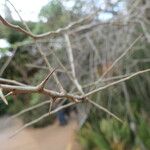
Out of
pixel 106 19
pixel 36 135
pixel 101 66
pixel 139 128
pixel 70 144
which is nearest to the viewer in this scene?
pixel 106 19

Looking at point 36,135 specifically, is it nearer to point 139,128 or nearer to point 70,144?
point 70,144

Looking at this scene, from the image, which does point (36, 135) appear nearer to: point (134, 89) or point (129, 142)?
point (129, 142)

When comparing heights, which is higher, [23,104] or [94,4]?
[94,4]

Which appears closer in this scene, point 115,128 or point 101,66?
point 101,66

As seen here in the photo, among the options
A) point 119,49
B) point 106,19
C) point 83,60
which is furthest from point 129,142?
point 106,19

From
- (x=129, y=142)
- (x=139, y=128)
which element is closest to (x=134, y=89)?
(x=139, y=128)

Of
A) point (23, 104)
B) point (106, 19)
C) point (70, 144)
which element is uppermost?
point (106, 19)

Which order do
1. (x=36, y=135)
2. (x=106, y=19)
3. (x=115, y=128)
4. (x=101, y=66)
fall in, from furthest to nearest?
(x=36, y=135), (x=115, y=128), (x=101, y=66), (x=106, y=19)

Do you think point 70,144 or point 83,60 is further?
point 70,144

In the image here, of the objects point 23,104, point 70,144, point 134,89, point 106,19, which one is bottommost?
point 70,144
